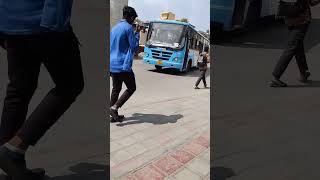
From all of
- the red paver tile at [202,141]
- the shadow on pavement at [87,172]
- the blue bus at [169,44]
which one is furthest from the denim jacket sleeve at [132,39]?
the blue bus at [169,44]

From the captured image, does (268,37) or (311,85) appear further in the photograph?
(311,85)

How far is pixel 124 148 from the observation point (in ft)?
9.28

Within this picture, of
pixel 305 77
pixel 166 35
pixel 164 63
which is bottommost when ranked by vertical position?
pixel 164 63

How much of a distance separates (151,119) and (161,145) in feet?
3.05

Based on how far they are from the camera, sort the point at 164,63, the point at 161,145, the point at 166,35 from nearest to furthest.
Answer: the point at 161,145 → the point at 164,63 → the point at 166,35

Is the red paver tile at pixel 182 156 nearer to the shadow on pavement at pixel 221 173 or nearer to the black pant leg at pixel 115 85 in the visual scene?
the shadow on pavement at pixel 221 173

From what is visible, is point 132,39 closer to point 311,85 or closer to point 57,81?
point 311,85

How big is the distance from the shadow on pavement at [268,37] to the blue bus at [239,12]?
10cm

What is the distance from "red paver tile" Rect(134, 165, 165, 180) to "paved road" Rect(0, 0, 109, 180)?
0.21 metres

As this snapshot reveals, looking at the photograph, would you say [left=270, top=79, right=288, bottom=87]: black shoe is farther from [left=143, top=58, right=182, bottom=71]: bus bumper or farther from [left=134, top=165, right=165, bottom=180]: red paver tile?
[left=143, top=58, right=182, bottom=71]: bus bumper

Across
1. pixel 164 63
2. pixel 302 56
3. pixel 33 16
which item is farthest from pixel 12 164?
pixel 164 63

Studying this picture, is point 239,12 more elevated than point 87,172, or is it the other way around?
point 239,12

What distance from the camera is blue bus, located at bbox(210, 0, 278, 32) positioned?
238cm

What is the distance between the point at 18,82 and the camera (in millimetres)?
1751
